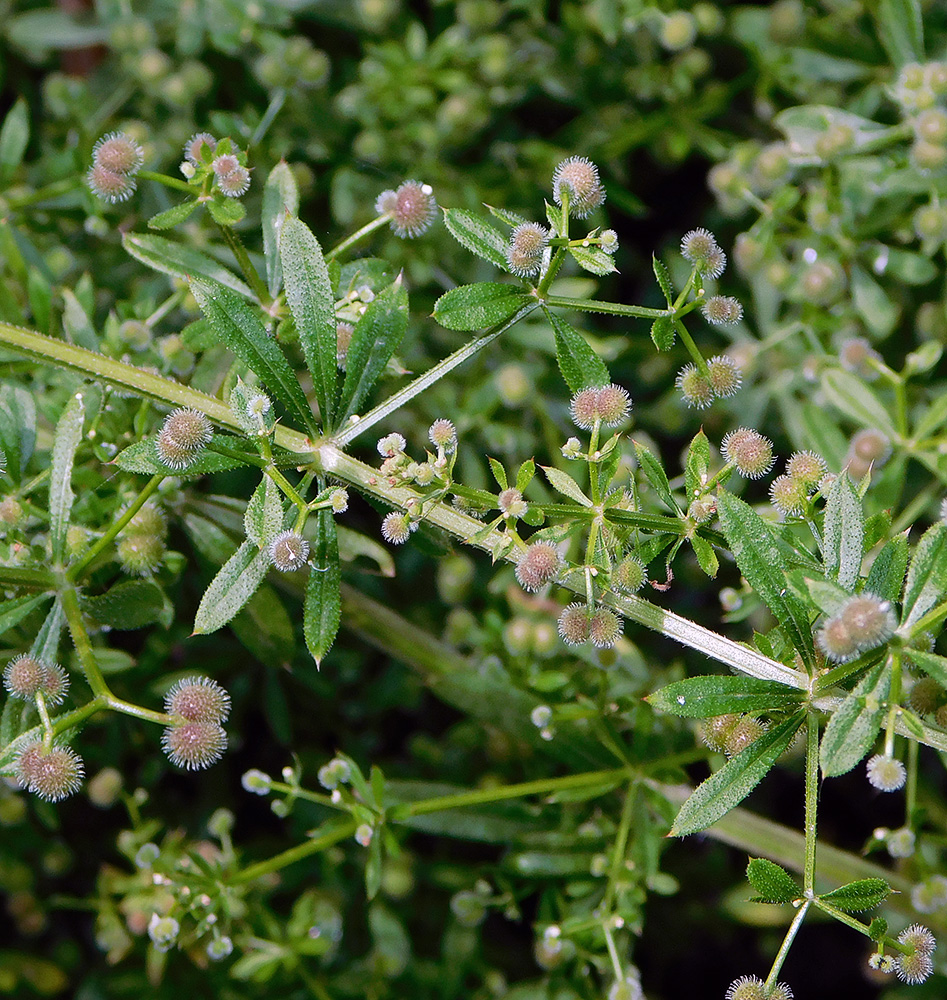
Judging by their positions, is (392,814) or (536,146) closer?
(392,814)

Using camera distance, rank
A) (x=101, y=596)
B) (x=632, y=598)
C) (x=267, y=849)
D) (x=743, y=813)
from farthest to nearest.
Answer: (x=267, y=849), (x=743, y=813), (x=101, y=596), (x=632, y=598)

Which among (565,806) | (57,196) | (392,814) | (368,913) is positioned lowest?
(368,913)

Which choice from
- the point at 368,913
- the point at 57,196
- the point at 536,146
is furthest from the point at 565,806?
the point at 57,196

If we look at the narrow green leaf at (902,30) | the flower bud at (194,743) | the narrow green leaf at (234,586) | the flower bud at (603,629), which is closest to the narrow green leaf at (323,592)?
the narrow green leaf at (234,586)

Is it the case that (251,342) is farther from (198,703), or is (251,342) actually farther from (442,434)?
(198,703)

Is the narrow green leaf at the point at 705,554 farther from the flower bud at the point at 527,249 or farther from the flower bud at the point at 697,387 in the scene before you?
the flower bud at the point at 527,249

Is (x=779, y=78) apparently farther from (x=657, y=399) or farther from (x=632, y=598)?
(x=632, y=598)
